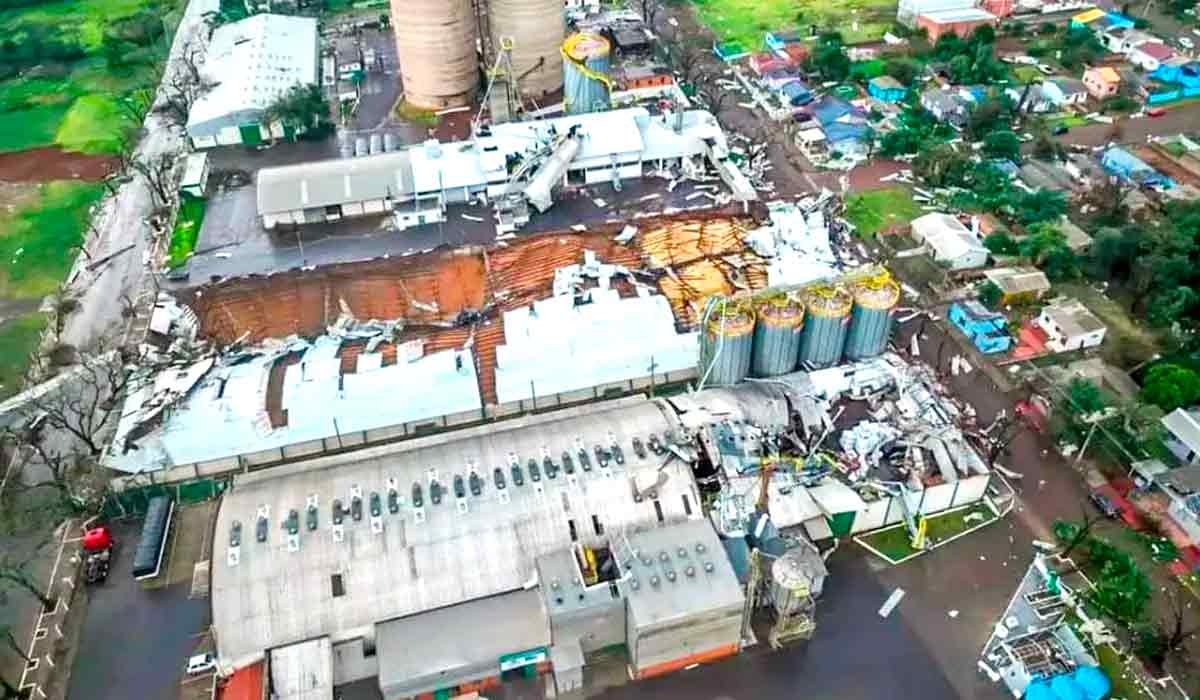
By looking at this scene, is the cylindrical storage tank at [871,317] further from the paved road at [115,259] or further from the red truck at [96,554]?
the paved road at [115,259]

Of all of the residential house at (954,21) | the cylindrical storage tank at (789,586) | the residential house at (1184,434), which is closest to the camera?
the cylindrical storage tank at (789,586)

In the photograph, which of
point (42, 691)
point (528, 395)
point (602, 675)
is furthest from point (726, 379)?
point (42, 691)

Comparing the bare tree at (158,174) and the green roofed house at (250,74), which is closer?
the bare tree at (158,174)

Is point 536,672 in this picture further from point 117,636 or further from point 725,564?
point 117,636

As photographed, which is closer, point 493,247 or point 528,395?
point 528,395

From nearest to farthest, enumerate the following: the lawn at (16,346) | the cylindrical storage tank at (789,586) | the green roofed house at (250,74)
A: the cylindrical storage tank at (789,586) < the lawn at (16,346) < the green roofed house at (250,74)

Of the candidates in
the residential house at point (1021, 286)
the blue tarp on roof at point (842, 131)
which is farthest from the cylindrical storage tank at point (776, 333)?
the blue tarp on roof at point (842, 131)

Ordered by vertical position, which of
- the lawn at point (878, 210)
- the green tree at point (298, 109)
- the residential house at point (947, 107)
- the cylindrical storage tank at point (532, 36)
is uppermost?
the cylindrical storage tank at point (532, 36)

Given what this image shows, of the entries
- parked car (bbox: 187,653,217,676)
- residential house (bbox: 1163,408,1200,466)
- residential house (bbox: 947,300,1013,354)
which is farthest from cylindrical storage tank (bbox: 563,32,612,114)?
parked car (bbox: 187,653,217,676)
